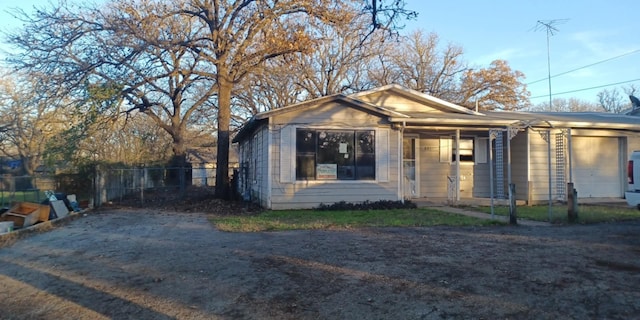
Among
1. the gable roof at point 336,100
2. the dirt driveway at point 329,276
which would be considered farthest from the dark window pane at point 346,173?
the dirt driveway at point 329,276

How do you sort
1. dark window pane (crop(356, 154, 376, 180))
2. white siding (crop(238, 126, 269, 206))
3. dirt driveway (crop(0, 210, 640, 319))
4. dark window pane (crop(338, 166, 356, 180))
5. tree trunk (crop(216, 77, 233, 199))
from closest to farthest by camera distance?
dirt driveway (crop(0, 210, 640, 319)) → dark window pane (crop(338, 166, 356, 180)) → dark window pane (crop(356, 154, 376, 180)) → white siding (crop(238, 126, 269, 206)) → tree trunk (crop(216, 77, 233, 199))

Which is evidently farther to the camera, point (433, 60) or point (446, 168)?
point (433, 60)

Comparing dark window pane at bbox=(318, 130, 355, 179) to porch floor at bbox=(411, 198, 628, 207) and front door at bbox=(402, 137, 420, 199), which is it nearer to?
porch floor at bbox=(411, 198, 628, 207)

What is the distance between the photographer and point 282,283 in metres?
5.61

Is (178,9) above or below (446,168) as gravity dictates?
above

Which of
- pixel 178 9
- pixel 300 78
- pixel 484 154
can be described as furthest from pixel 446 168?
pixel 300 78

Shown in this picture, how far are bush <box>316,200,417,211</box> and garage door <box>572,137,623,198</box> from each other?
688 cm

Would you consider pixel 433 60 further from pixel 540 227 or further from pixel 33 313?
pixel 33 313

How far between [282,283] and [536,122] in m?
11.0

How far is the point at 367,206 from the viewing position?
47.6 ft

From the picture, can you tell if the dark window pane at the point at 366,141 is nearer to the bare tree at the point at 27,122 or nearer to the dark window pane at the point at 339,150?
the dark window pane at the point at 339,150

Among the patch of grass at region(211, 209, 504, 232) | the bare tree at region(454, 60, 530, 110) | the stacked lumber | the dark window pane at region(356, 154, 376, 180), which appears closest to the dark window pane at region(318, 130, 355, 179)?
the dark window pane at region(356, 154, 376, 180)

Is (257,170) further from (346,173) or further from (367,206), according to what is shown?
(367,206)

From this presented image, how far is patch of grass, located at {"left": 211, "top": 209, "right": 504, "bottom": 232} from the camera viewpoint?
10.6 meters
